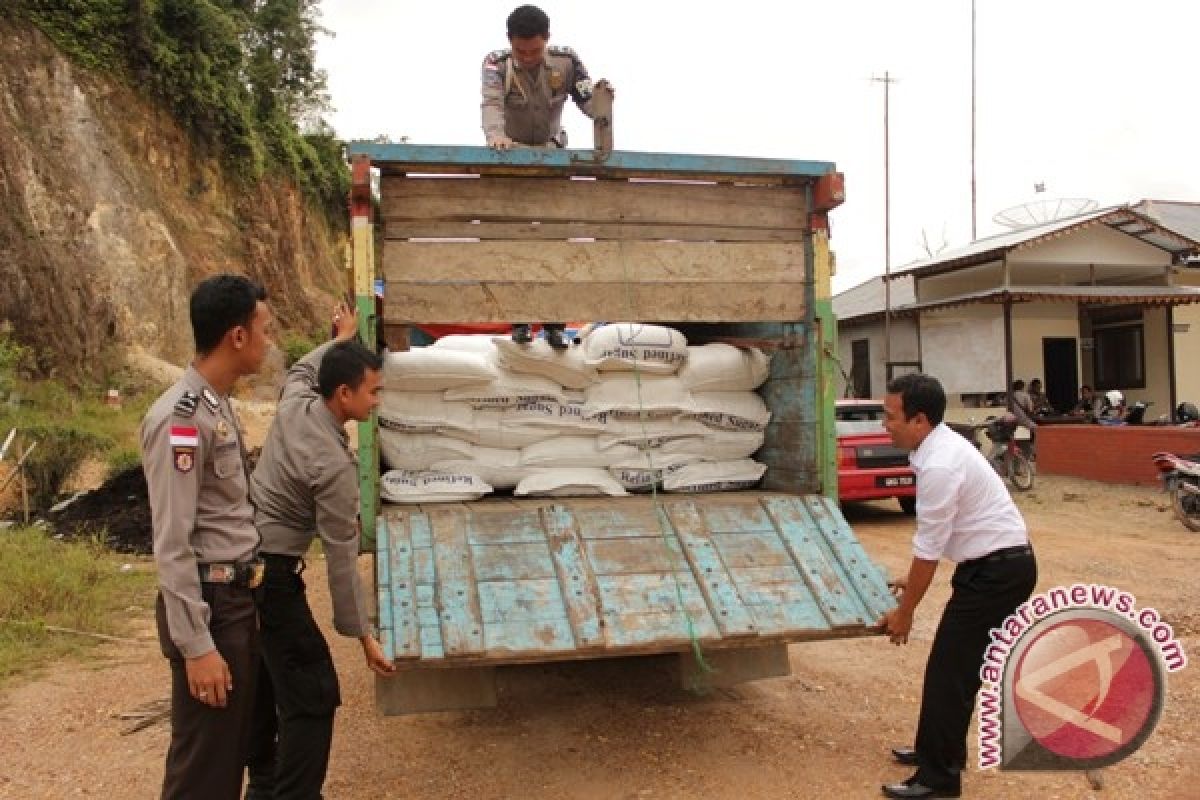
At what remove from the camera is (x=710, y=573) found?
3242 millimetres

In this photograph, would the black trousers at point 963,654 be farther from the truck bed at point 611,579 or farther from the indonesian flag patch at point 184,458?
the indonesian flag patch at point 184,458

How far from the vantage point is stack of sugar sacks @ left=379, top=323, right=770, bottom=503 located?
3.81 m

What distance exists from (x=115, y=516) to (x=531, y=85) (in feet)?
20.0

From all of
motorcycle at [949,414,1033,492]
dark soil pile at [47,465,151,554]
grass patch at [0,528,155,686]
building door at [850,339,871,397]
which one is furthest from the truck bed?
building door at [850,339,871,397]

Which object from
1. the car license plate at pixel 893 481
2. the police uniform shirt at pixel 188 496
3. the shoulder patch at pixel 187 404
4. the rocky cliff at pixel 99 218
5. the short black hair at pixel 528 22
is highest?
the rocky cliff at pixel 99 218

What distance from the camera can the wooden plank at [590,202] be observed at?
136 inches

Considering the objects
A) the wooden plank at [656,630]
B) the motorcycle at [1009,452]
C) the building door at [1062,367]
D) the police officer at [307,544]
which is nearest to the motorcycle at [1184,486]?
the motorcycle at [1009,452]

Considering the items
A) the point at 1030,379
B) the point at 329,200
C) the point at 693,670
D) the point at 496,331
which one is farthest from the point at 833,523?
the point at 329,200

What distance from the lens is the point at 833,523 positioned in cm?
356

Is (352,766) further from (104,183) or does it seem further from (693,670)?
(104,183)

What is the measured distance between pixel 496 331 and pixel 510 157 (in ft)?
6.30

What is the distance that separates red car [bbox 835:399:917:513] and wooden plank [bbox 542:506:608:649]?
19.7ft

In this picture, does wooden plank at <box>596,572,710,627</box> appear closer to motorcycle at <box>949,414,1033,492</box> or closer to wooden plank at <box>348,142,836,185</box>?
wooden plank at <box>348,142,836,185</box>

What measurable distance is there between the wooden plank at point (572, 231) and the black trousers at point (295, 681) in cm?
133
